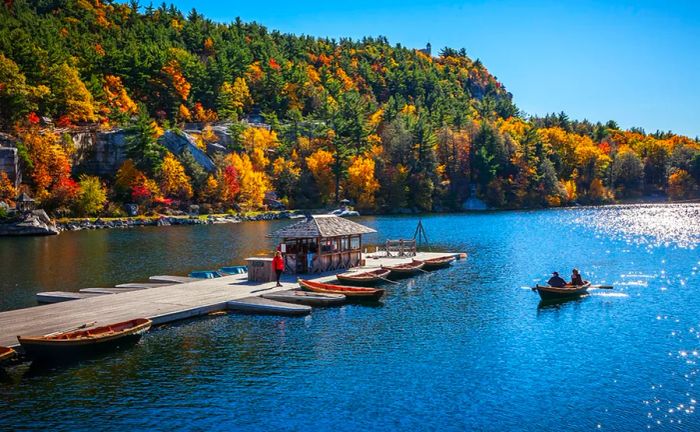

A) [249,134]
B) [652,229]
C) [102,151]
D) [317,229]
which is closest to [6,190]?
[102,151]

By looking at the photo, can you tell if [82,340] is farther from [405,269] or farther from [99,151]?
[99,151]

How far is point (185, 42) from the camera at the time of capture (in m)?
174

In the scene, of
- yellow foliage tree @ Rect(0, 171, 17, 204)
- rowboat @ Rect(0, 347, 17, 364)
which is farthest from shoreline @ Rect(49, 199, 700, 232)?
rowboat @ Rect(0, 347, 17, 364)

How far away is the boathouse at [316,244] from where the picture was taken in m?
41.3

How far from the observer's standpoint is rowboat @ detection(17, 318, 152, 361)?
23.5 m

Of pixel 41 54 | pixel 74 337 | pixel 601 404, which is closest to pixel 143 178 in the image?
pixel 41 54

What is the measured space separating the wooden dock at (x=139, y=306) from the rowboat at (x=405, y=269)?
21.7ft

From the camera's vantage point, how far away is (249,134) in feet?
436

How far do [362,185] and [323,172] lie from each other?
9.48 meters

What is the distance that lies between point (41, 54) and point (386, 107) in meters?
85.7

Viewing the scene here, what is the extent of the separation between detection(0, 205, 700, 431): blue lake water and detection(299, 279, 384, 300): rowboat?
0.94 m

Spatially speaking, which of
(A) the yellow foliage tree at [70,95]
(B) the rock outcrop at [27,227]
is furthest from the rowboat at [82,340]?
(A) the yellow foliage tree at [70,95]

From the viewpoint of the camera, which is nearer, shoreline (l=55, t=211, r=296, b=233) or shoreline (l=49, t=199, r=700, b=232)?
shoreline (l=55, t=211, r=296, b=233)

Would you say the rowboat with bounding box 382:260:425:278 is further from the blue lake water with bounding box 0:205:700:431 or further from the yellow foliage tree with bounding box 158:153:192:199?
the yellow foliage tree with bounding box 158:153:192:199
